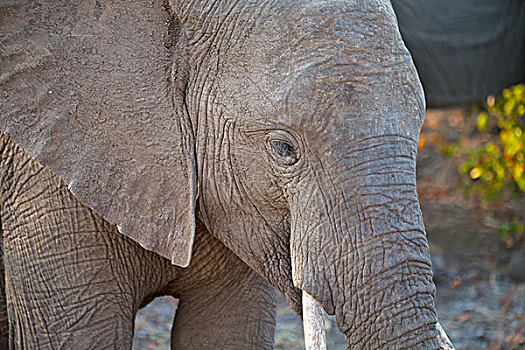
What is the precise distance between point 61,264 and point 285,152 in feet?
2.68

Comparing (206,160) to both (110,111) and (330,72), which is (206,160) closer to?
(110,111)

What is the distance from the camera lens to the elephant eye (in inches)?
91.4

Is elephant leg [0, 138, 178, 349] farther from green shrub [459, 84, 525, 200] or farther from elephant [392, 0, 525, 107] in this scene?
elephant [392, 0, 525, 107]

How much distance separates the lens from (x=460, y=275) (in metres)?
6.00

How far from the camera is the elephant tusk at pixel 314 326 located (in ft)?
7.53

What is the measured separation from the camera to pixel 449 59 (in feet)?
21.5

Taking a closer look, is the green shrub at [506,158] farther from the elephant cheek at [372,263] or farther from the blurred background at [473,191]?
the elephant cheek at [372,263]

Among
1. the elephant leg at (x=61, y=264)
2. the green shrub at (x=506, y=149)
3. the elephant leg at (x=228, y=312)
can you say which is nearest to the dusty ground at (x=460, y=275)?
the green shrub at (x=506, y=149)

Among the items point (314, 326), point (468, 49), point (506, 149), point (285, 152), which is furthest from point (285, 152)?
point (468, 49)

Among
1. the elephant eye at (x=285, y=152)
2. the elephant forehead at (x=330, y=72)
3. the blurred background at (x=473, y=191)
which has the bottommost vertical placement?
the elephant eye at (x=285, y=152)

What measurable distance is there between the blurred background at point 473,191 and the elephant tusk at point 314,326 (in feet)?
8.76

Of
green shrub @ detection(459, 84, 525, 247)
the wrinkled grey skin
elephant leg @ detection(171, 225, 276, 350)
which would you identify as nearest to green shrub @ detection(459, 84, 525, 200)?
green shrub @ detection(459, 84, 525, 247)

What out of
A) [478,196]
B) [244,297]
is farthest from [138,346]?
[478,196]

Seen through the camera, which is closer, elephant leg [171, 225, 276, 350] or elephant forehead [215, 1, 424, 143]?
elephant forehead [215, 1, 424, 143]
